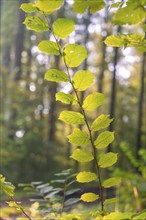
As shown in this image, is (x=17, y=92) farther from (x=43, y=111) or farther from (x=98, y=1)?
(x=98, y=1)

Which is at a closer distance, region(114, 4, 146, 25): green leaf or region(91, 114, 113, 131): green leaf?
region(114, 4, 146, 25): green leaf

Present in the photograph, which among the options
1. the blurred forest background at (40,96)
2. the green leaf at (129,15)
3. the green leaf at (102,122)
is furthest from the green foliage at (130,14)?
the blurred forest background at (40,96)

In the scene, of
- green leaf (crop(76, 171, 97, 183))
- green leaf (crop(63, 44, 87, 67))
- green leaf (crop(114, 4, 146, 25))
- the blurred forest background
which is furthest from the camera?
the blurred forest background

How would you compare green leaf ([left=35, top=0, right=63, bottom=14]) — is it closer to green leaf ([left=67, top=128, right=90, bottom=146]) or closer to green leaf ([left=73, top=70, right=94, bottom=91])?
green leaf ([left=73, top=70, right=94, bottom=91])

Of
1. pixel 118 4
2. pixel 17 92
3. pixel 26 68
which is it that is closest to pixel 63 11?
pixel 26 68

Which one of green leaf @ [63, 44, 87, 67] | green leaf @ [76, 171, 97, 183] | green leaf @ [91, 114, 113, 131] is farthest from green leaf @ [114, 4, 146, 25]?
green leaf @ [76, 171, 97, 183]

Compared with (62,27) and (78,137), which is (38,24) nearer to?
(62,27)

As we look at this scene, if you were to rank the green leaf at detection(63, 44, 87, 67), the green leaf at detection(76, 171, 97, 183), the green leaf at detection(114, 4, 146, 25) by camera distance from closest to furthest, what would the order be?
the green leaf at detection(114, 4, 146, 25)
the green leaf at detection(63, 44, 87, 67)
the green leaf at detection(76, 171, 97, 183)

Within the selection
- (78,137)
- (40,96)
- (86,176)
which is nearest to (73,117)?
(78,137)
